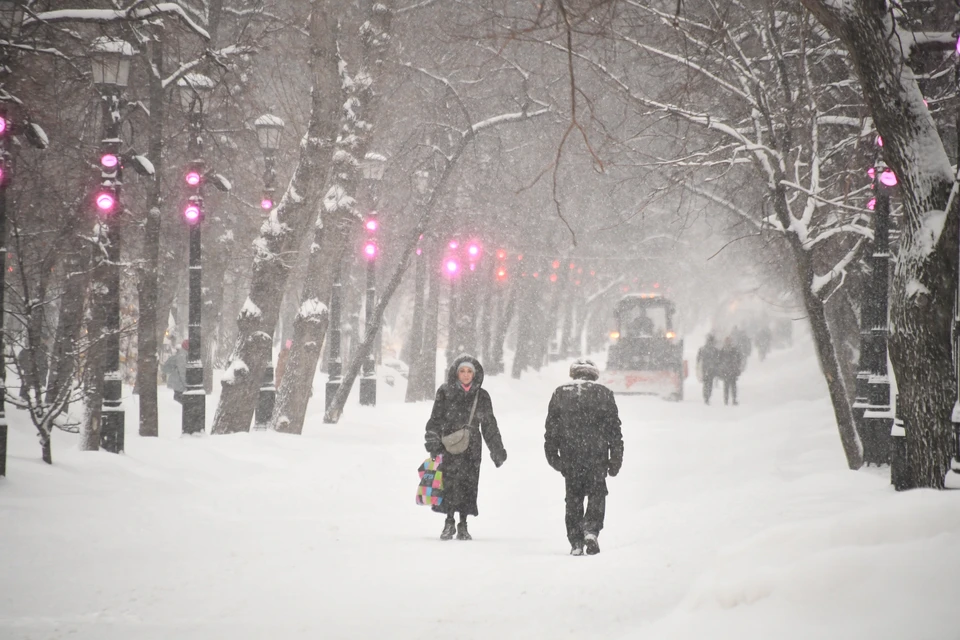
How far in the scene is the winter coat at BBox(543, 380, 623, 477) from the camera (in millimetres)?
6898

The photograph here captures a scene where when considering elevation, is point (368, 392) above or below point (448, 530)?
above

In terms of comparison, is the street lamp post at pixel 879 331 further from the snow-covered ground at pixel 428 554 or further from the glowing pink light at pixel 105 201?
the glowing pink light at pixel 105 201

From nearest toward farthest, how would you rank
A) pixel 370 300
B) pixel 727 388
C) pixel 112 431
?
pixel 112 431, pixel 370 300, pixel 727 388

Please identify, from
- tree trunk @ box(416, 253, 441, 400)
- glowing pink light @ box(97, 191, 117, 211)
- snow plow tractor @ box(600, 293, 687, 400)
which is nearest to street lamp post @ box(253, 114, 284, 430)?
glowing pink light @ box(97, 191, 117, 211)

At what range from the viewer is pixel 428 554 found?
22.0 ft

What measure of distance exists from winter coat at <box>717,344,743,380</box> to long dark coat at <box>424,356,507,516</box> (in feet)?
56.8

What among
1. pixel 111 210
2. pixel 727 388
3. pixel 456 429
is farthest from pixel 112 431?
pixel 727 388

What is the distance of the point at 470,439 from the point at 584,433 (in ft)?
4.36

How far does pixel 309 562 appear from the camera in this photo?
652 cm

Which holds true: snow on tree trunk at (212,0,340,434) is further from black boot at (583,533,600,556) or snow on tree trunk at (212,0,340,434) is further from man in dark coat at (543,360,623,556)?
black boot at (583,533,600,556)

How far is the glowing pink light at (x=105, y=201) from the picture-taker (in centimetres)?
911

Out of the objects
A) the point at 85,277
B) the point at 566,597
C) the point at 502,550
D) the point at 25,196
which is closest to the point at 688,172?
the point at 502,550

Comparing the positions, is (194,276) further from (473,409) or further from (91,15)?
(473,409)

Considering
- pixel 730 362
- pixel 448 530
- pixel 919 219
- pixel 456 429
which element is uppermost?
pixel 919 219
